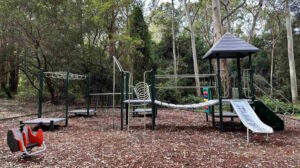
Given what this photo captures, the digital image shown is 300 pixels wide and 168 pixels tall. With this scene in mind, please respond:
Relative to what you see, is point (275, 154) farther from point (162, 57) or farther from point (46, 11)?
point (162, 57)

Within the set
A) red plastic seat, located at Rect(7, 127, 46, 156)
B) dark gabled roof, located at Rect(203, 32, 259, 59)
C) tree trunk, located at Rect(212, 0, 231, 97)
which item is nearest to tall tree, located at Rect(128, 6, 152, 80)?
tree trunk, located at Rect(212, 0, 231, 97)

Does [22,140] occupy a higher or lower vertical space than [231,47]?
lower

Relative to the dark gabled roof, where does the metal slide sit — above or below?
below

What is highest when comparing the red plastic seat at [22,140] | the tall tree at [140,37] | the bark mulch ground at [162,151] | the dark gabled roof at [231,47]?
→ the tall tree at [140,37]

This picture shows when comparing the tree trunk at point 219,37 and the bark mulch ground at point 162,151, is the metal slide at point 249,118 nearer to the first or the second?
the bark mulch ground at point 162,151

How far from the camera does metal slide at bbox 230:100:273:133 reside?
3.82 m

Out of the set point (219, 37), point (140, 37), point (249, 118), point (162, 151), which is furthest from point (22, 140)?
point (140, 37)

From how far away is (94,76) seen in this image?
10672mm

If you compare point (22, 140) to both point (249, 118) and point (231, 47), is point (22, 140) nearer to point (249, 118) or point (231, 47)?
point (249, 118)

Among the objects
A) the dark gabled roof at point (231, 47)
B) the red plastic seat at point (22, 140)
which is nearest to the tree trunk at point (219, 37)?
the dark gabled roof at point (231, 47)

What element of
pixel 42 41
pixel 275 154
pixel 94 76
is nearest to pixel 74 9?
pixel 42 41

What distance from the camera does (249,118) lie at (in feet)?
14.3

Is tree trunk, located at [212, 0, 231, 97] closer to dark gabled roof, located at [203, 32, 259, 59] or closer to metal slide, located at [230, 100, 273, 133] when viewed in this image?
dark gabled roof, located at [203, 32, 259, 59]

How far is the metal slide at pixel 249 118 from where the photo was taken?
151 inches
